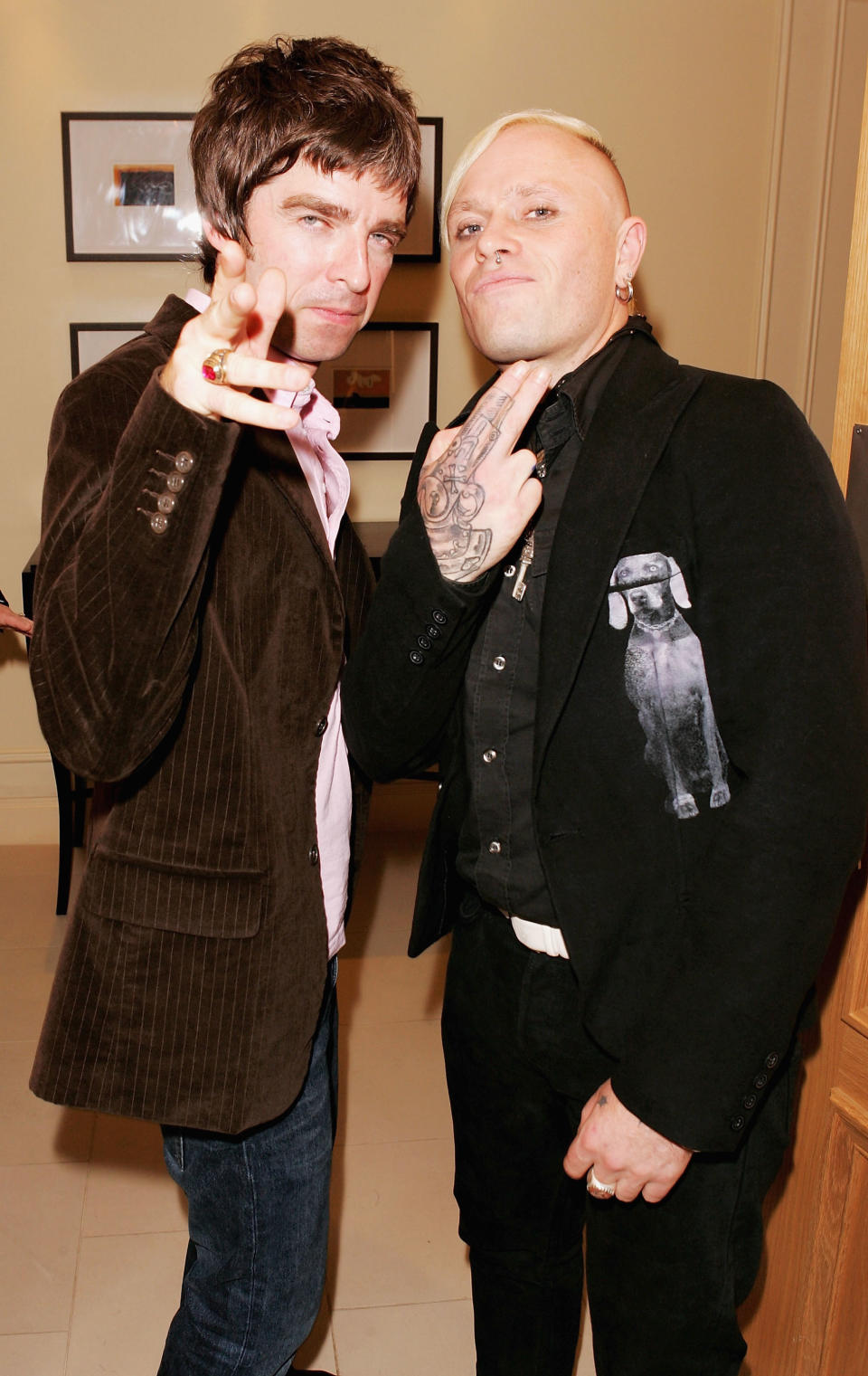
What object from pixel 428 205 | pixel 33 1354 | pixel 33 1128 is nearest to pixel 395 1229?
pixel 33 1354

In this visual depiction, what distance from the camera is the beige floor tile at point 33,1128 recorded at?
2490 millimetres

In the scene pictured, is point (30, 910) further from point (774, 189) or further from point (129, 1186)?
point (774, 189)

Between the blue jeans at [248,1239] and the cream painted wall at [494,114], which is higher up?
the cream painted wall at [494,114]

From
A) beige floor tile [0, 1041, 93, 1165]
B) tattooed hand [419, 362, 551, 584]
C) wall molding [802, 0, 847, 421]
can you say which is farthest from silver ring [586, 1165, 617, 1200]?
wall molding [802, 0, 847, 421]

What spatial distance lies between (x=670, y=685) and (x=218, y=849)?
56 cm

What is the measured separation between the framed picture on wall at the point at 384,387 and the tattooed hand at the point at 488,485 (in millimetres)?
2620

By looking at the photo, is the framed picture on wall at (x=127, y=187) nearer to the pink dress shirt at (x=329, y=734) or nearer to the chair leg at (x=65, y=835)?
the chair leg at (x=65, y=835)

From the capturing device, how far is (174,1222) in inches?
91.5

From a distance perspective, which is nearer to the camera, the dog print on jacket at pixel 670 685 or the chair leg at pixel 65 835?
the dog print on jacket at pixel 670 685

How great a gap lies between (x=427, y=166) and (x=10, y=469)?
68.4 inches

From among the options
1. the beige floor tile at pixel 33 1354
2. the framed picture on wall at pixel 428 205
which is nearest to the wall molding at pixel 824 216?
the framed picture on wall at pixel 428 205

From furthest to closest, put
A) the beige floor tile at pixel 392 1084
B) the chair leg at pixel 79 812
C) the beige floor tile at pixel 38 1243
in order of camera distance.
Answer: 1. the chair leg at pixel 79 812
2. the beige floor tile at pixel 392 1084
3. the beige floor tile at pixel 38 1243

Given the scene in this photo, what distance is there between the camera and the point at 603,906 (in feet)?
4.14

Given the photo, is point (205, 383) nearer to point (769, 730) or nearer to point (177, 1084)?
point (769, 730)
